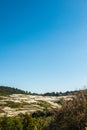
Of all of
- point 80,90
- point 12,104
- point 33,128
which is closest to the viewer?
point 80,90

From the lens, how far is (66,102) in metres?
39.9

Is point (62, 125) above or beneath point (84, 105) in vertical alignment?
beneath

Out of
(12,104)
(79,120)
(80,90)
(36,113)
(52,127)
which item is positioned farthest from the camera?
(12,104)

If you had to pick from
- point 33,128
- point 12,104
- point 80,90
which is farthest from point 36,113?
point 80,90

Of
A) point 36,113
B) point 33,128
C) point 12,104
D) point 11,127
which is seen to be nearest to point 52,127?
point 33,128

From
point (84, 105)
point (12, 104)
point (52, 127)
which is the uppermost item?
point (12, 104)

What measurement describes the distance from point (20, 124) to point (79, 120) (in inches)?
1654

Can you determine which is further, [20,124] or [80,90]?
[20,124]

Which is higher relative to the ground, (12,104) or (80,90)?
(12,104)

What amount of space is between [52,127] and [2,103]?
154 metres

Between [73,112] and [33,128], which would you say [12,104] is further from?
[73,112]

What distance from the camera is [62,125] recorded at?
3600cm

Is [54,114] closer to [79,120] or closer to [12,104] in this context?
[79,120]

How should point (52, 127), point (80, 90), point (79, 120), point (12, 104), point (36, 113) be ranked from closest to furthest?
point (79, 120), point (52, 127), point (80, 90), point (36, 113), point (12, 104)
